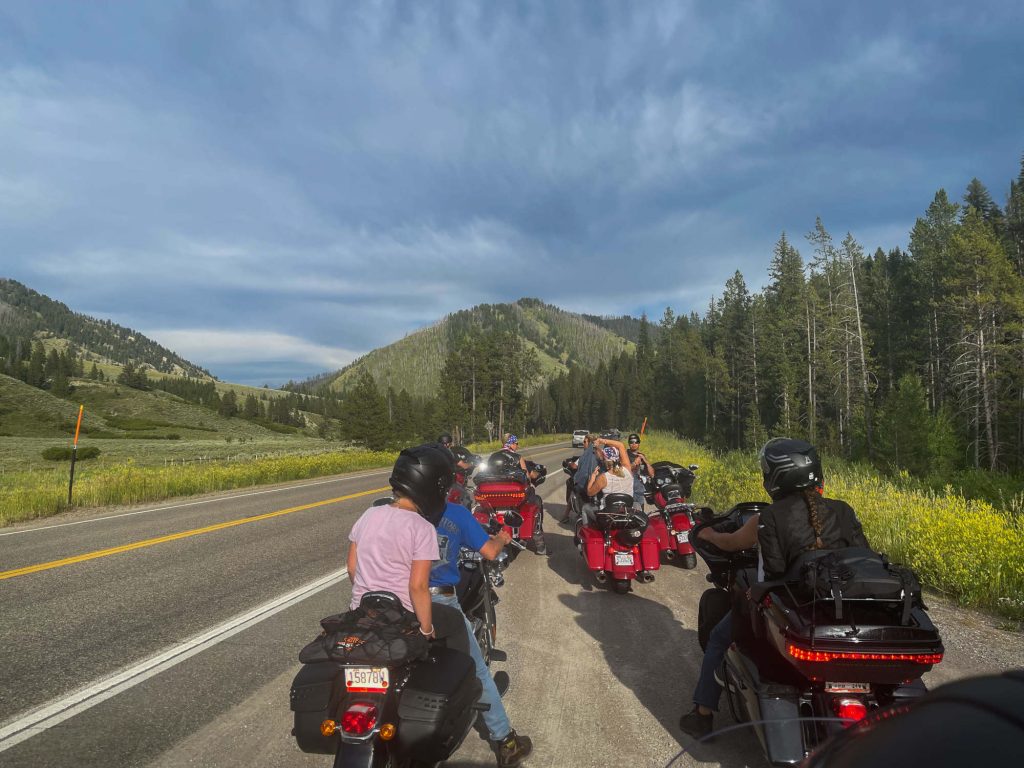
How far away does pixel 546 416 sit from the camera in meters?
127

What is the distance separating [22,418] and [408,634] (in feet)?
364

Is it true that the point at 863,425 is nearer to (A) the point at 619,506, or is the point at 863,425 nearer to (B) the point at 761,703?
(A) the point at 619,506

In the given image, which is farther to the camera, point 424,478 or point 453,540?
point 453,540

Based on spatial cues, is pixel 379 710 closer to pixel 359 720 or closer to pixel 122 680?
pixel 359 720

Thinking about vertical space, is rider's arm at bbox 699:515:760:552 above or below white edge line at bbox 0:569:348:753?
above

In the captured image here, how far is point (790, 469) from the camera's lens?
3.34 m

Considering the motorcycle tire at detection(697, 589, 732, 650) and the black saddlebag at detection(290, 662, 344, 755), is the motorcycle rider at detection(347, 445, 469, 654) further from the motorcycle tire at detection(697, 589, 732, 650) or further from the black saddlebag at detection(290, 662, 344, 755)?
the motorcycle tire at detection(697, 589, 732, 650)

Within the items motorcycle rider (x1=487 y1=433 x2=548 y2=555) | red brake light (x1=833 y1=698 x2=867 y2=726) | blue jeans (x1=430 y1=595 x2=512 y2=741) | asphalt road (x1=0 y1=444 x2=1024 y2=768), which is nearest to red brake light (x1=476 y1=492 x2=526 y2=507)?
motorcycle rider (x1=487 y1=433 x2=548 y2=555)

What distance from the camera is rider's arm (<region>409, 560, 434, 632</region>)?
2910 mm

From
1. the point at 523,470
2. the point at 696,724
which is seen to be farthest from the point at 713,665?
the point at 523,470

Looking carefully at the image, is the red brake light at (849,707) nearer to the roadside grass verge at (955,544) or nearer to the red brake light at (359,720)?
the red brake light at (359,720)

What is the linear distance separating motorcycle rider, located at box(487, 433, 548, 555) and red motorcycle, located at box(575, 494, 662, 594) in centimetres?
194

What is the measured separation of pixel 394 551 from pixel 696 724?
7.62 feet

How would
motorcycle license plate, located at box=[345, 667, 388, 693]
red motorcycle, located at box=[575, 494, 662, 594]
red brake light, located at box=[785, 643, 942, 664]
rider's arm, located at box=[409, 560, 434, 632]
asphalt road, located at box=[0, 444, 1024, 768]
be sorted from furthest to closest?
red motorcycle, located at box=[575, 494, 662, 594] → asphalt road, located at box=[0, 444, 1024, 768] → rider's arm, located at box=[409, 560, 434, 632] → red brake light, located at box=[785, 643, 942, 664] → motorcycle license plate, located at box=[345, 667, 388, 693]
